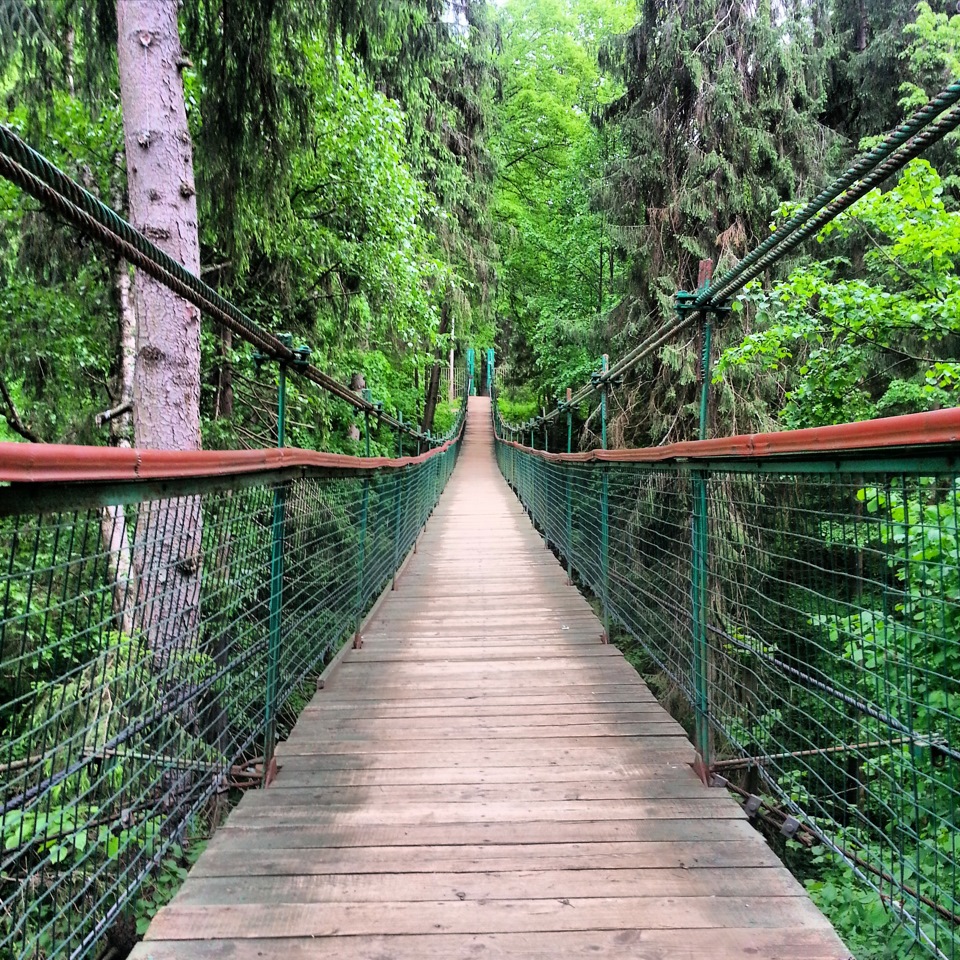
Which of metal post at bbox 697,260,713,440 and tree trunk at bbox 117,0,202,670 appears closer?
metal post at bbox 697,260,713,440

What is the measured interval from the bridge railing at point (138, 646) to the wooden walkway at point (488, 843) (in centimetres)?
21

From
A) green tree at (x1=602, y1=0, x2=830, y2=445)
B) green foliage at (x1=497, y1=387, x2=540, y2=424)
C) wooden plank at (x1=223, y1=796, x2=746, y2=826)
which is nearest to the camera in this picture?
wooden plank at (x1=223, y1=796, x2=746, y2=826)

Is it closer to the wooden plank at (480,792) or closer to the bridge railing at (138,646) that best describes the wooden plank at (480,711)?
the bridge railing at (138,646)

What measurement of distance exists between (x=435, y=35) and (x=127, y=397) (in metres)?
4.53

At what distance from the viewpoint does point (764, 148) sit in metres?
7.70

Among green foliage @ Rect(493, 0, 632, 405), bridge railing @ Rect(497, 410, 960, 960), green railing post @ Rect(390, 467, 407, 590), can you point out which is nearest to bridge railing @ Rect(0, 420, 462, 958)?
bridge railing @ Rect(497, 410, 960, 960)

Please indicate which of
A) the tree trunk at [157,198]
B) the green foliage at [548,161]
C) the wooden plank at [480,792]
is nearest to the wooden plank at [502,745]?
the wooden plank at [480,792]

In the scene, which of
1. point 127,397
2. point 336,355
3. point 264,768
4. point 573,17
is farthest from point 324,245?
point 573,17

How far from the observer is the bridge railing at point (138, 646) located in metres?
1.05

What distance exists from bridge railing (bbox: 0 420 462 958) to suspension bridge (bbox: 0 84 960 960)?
1 centimetres

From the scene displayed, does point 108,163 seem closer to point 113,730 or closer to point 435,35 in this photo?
point 435,35

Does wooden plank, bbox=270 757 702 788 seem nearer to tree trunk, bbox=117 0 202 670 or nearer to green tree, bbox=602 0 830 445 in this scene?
tree trunk, bbox=117 0 202 670

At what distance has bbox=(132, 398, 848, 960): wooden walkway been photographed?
4.55 feet

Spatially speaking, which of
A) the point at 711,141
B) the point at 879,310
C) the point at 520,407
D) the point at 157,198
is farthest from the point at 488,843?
the point at 520,407
